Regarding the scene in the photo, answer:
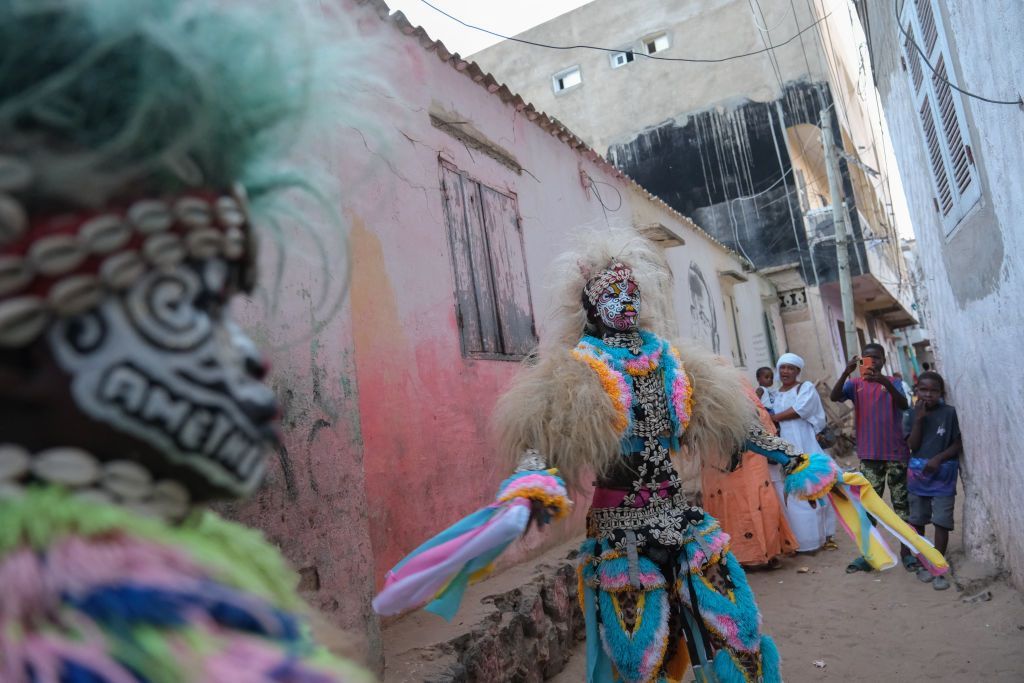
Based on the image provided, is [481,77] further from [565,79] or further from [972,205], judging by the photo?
[565,79]

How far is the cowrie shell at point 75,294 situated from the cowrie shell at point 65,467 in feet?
0.47

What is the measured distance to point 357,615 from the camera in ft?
9.88

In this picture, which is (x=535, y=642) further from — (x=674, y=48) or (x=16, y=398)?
(x=674, y=48)

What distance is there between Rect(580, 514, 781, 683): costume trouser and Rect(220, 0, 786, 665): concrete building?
2.37 feet

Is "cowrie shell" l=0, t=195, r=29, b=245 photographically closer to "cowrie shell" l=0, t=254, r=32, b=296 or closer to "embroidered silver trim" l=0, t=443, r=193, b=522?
"cowrie shell" l=0, t=254, r=32, b=296

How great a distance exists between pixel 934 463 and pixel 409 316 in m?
4.00

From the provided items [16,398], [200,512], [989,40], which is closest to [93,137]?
[16,398]

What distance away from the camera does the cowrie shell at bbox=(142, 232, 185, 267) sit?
812 mm

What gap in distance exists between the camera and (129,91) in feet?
2.65

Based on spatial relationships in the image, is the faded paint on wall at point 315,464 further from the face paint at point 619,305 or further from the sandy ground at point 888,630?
the sandy ground at point 888,630

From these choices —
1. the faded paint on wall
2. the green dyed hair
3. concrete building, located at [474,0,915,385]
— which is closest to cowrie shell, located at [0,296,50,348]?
the green dyed hair

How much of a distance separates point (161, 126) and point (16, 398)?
313mm

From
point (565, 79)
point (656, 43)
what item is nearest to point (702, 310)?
point (656, 43)

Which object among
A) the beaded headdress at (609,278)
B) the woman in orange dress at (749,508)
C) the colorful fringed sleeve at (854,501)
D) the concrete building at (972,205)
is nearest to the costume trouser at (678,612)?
the colorful fringed sleeve at (854,501)
